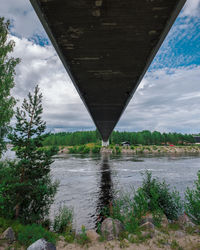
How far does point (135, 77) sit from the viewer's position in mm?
8625

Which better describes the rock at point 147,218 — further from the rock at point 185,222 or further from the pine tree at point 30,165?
the pine tree at point 30,165

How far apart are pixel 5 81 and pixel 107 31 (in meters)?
8.98

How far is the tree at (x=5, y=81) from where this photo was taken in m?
11.0

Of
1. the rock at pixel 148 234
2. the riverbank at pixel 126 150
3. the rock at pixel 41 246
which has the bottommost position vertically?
the riverbank at pixel 126 150

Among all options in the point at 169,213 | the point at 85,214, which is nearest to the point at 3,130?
the point at 85,214

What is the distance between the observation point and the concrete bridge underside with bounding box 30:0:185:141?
13.1 feet

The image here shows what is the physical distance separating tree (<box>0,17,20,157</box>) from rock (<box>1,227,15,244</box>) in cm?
742

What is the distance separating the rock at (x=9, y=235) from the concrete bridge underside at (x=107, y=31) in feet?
18.8

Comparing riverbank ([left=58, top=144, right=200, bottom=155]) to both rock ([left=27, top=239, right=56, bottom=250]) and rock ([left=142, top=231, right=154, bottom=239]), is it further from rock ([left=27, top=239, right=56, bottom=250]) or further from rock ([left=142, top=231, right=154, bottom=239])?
rock ([left=27, top=239, right=56, bottom=250])

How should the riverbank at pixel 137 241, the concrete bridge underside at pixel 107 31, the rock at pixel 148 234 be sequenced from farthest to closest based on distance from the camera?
the rock at pixel 148 234
the riverbank at pixel 137 241
the concrete bridge underside at pixel 107 31

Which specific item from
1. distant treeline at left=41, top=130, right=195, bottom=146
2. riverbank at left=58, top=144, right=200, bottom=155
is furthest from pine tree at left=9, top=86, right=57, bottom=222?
distant treeline at left=41, top=130, right=195, bottom=146

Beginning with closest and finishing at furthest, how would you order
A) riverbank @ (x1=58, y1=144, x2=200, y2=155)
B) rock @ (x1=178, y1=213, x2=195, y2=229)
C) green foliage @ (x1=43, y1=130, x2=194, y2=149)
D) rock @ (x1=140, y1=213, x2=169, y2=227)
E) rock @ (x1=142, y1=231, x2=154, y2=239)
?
rock @ (x1=142, y1=231, x2=154, y2=239) → rock @ (x1=178, y1=213, x2=195, y2=229) → rock @ (x1=140, y1=213, x2=169, y2=227) → riverbank @ (x1=58, y1=144, x2=200, y2=155) → green foliage @ (x1=43, y1=130, x2=194, y2=149)

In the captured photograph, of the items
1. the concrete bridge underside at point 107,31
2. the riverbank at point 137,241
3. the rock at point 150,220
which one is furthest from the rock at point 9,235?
the concrete bridge underside at point 107,31

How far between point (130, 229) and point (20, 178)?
13.5 feet
